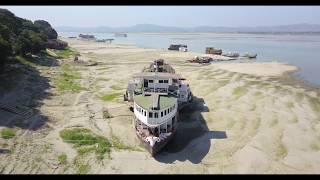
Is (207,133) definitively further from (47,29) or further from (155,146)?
(47,29)

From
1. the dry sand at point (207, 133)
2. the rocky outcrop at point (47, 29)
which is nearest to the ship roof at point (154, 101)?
the dry sand at point (207, 133)

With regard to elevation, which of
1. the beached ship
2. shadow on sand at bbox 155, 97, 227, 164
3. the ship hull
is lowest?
shadow on sand at bbox 155, 97, 227, 164

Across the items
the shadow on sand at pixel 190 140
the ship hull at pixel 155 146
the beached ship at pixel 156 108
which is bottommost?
the shadow on sand at pixel 190 140

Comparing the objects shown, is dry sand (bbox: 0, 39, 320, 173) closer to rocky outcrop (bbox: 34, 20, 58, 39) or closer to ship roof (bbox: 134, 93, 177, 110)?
ship roof (bbox: 134, 93, 177, 110)

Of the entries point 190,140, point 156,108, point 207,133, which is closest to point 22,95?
point 156,108

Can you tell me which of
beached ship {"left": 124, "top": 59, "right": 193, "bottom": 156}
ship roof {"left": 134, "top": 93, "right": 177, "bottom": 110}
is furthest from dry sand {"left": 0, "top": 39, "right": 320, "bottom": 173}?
ship roof {"left": 134, "top": 93, "right": 177, "bottom": 110}

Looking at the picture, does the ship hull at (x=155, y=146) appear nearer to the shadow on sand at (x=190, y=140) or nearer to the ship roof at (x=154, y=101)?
the shadow on sand at (x=190, y=140)
